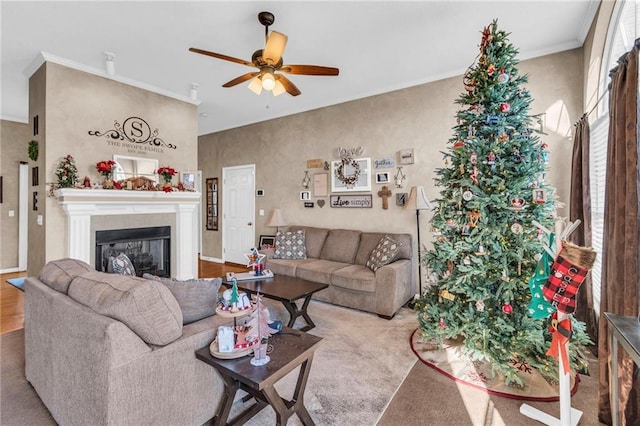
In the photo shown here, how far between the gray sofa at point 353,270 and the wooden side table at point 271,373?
72.8 inches

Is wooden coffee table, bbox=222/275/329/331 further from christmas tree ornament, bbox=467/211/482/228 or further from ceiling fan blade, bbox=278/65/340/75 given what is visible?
ceiling fan blade, bbox=278/65/340/75

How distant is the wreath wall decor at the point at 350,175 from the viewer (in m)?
4.64

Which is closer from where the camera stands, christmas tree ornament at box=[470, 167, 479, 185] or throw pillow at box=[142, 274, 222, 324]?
throw pillow at box=[142, 274, 222, 324]

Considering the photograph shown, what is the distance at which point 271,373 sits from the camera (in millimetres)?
1386

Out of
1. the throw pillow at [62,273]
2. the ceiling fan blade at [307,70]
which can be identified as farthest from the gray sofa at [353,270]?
the throw pillow at [62,273]

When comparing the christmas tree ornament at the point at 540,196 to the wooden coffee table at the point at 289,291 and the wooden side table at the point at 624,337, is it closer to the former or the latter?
the wooden side table at the point at 624,337

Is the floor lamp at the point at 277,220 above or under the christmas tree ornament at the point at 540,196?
under

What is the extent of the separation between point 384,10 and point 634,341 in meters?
2.80

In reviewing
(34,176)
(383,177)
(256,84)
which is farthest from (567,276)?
(34,176)

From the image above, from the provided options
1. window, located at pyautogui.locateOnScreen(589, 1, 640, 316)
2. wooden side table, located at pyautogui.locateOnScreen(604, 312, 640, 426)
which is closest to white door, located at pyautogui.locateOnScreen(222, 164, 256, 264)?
window, located at pyautogui.locateOnScreen(589, 1, 640, 316)

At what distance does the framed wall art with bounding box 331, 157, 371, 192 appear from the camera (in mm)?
4551

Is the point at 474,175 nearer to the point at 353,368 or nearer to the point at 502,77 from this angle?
the point at 502,77

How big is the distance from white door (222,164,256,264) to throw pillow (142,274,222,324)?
4.20m

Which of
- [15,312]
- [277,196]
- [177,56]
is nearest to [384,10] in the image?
[177,56]
